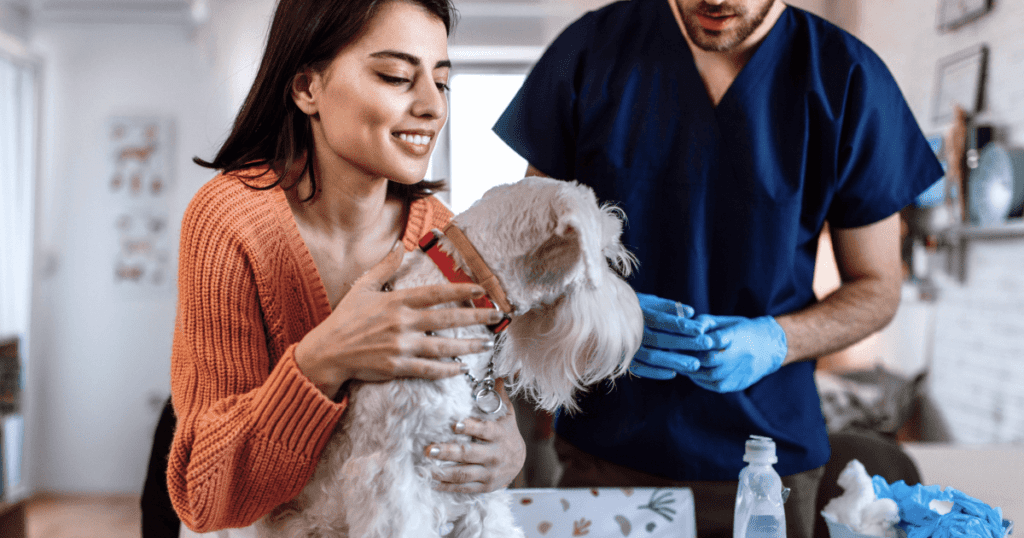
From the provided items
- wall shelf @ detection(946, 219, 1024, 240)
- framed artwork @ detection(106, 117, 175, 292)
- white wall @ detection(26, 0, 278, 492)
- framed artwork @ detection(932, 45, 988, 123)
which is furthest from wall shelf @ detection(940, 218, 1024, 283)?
framed artwork @ detection(106, 117, 175, 292)

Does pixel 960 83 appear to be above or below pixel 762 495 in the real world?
above

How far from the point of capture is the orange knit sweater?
2.16ft

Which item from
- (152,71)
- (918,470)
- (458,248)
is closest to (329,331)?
(458,248)

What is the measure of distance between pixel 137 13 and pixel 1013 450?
5205 mm

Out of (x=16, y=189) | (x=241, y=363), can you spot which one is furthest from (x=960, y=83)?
(x=16, y=189)

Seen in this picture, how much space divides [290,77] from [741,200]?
752mm

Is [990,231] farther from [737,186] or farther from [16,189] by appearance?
[16,189]

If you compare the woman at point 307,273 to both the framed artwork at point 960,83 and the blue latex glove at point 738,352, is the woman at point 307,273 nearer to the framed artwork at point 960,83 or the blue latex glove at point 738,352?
the blue latex glove at point 738,352

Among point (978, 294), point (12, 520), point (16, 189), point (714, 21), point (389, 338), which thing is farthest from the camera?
point (16, 189)

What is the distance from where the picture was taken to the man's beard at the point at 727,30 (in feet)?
3.51

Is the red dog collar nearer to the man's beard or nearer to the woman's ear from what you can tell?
the woman's ear

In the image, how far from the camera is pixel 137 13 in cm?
422

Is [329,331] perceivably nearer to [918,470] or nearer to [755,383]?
[755,383]

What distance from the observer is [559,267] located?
0.69 metres
